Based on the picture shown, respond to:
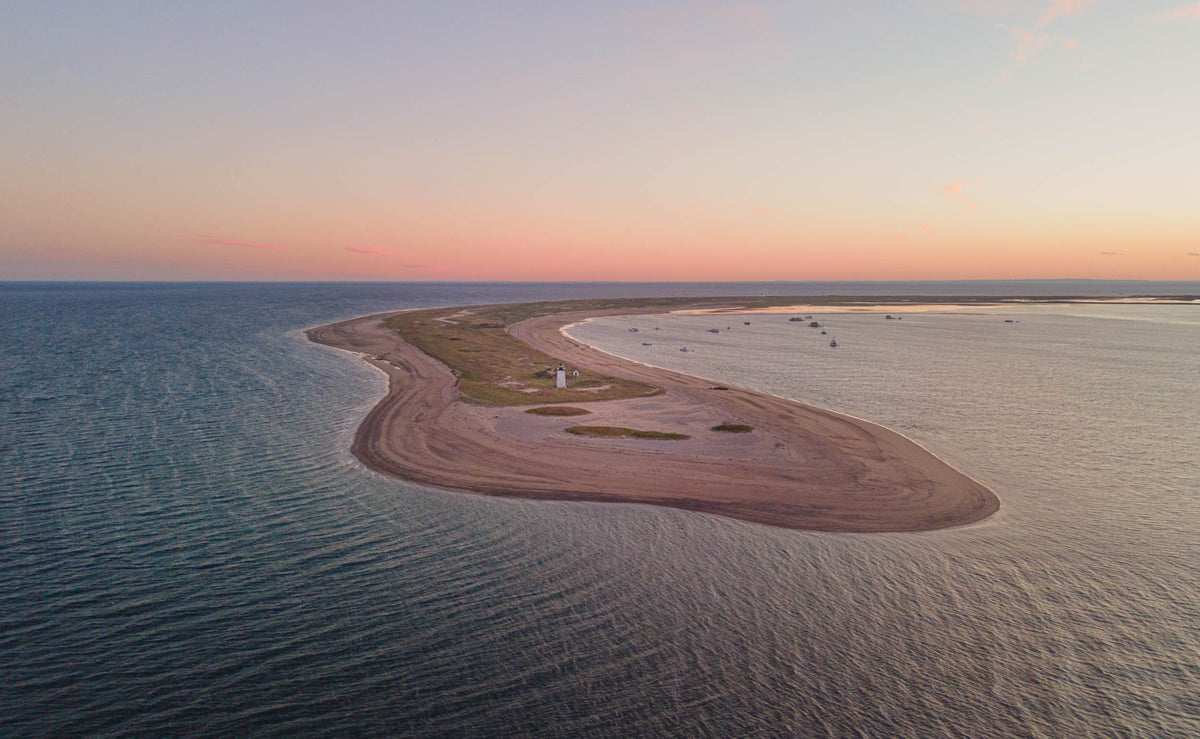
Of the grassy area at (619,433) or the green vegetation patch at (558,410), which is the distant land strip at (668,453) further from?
the green vegetation patch at (558,410)

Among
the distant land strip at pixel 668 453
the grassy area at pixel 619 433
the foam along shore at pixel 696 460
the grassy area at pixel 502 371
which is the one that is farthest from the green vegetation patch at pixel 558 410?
the grassy area at pixel 619 433

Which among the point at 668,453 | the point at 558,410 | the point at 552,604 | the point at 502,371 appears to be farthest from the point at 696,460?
the point at 502,371

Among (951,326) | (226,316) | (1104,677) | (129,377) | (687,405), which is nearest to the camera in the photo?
(1104,677)

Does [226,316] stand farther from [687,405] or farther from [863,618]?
[863,618]

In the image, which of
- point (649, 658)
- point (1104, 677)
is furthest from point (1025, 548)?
point (649, 658)

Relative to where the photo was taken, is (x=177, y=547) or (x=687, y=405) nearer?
(x=177, y=547)

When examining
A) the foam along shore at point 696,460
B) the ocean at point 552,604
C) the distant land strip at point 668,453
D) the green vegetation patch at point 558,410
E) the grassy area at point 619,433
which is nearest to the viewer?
the ocean at point 552,604

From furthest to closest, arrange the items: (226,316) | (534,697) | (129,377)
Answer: (226,316), (129,377), (534,697)
